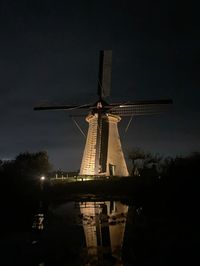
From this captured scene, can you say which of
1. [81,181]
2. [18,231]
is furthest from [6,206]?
[81,181]

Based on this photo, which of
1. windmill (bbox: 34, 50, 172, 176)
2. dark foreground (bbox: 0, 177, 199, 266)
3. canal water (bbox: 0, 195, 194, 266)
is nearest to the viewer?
canal water (bbox: 0, 195, 194, 266)

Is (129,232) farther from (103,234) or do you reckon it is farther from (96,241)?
(96,241)

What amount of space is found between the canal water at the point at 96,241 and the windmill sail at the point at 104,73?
2558cm

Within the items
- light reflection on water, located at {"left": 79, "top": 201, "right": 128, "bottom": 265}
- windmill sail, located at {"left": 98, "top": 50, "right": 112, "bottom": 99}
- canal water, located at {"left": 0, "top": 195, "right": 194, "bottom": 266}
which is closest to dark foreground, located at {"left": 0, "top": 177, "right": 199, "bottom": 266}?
canal water, located at {"left": 0, "top": 195, "right": 194, "bottom": 266}

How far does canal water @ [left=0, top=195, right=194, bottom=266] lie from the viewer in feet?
29.2

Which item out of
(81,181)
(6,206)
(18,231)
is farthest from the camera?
(81,181)

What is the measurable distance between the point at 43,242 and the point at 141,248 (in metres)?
3.62

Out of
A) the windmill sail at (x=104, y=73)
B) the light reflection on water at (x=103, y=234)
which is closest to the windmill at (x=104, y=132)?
the windmill sail at (x=104, y=73)

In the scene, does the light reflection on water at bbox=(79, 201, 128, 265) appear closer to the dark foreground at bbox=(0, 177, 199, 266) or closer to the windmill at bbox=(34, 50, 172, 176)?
the dark foreground at bbox=(0, 177, 199, 266)

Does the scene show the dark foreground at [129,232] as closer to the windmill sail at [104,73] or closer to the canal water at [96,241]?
the canal water at [96,241]

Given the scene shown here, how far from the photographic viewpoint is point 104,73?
138ft

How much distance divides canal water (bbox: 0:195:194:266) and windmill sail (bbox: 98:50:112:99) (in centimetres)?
2558

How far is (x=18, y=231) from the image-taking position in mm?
13672

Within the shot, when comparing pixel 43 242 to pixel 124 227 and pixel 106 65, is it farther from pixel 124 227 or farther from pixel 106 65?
pixel 106 65
